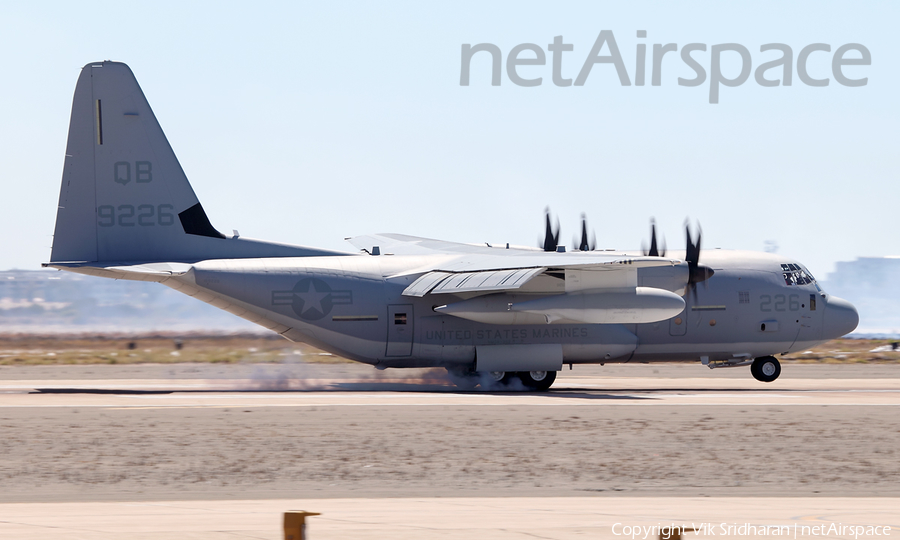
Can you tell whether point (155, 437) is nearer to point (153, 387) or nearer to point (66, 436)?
point (66, 436)

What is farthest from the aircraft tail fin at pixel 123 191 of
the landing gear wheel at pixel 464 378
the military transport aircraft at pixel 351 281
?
the landing gear wheel at pixel 464 378

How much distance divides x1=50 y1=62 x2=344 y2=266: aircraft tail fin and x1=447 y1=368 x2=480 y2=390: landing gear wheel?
289 inches

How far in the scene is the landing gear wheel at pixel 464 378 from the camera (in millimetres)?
30578

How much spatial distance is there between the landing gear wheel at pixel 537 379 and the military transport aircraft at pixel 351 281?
4 cm

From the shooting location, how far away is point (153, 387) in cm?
3078

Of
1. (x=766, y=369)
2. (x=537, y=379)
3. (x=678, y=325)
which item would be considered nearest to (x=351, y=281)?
(x=537, y=379)

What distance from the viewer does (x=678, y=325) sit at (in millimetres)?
30828

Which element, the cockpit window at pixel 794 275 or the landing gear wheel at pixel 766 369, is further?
the landing gear wheel at pixel 766 369

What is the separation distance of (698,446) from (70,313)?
3947cm

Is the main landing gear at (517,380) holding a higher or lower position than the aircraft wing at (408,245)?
lower

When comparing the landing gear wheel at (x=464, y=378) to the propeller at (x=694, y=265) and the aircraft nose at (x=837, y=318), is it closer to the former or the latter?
the propeller at (x=694, y=265)

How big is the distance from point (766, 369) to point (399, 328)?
527 inches

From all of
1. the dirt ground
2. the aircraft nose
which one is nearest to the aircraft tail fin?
the dirt ground

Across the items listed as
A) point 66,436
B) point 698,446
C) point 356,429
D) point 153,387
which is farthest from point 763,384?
point 66,436
